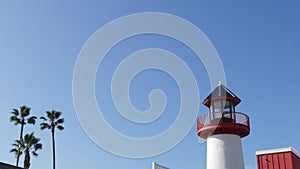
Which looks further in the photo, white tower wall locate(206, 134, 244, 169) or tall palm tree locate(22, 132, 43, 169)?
tall palm tree locate(22, 132, 43, 169)

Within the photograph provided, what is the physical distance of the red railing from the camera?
21.6 m

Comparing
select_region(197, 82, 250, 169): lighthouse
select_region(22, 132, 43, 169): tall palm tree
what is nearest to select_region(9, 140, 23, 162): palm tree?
select_region(22, 132, 43, 169): tall palm tree

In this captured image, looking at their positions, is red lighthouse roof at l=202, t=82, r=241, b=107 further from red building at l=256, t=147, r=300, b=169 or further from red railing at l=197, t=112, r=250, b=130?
red building at l=256, t=147, r=300, b=169

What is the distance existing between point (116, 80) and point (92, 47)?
171 cm

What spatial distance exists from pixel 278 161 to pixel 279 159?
0.39 ft

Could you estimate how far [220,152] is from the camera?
21.4 m

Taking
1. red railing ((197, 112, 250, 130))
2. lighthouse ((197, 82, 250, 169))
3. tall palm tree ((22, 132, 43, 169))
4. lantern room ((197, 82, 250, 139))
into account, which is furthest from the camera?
tall palm tree ((22, 132, 43, 169))

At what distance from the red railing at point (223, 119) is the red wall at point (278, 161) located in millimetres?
2899

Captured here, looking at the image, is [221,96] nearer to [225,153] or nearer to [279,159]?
[225,153]

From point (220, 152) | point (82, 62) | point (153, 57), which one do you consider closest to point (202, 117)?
point (220, 152)

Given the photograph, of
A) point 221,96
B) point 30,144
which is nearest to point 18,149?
point 30,144

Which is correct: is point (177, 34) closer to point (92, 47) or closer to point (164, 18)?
point (164, 18)

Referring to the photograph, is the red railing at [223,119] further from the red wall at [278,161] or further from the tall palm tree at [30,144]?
the tall palm tree at [30,144]

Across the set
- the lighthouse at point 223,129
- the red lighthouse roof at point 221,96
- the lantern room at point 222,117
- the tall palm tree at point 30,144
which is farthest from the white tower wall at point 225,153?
the tall palm tree at point 30,144
